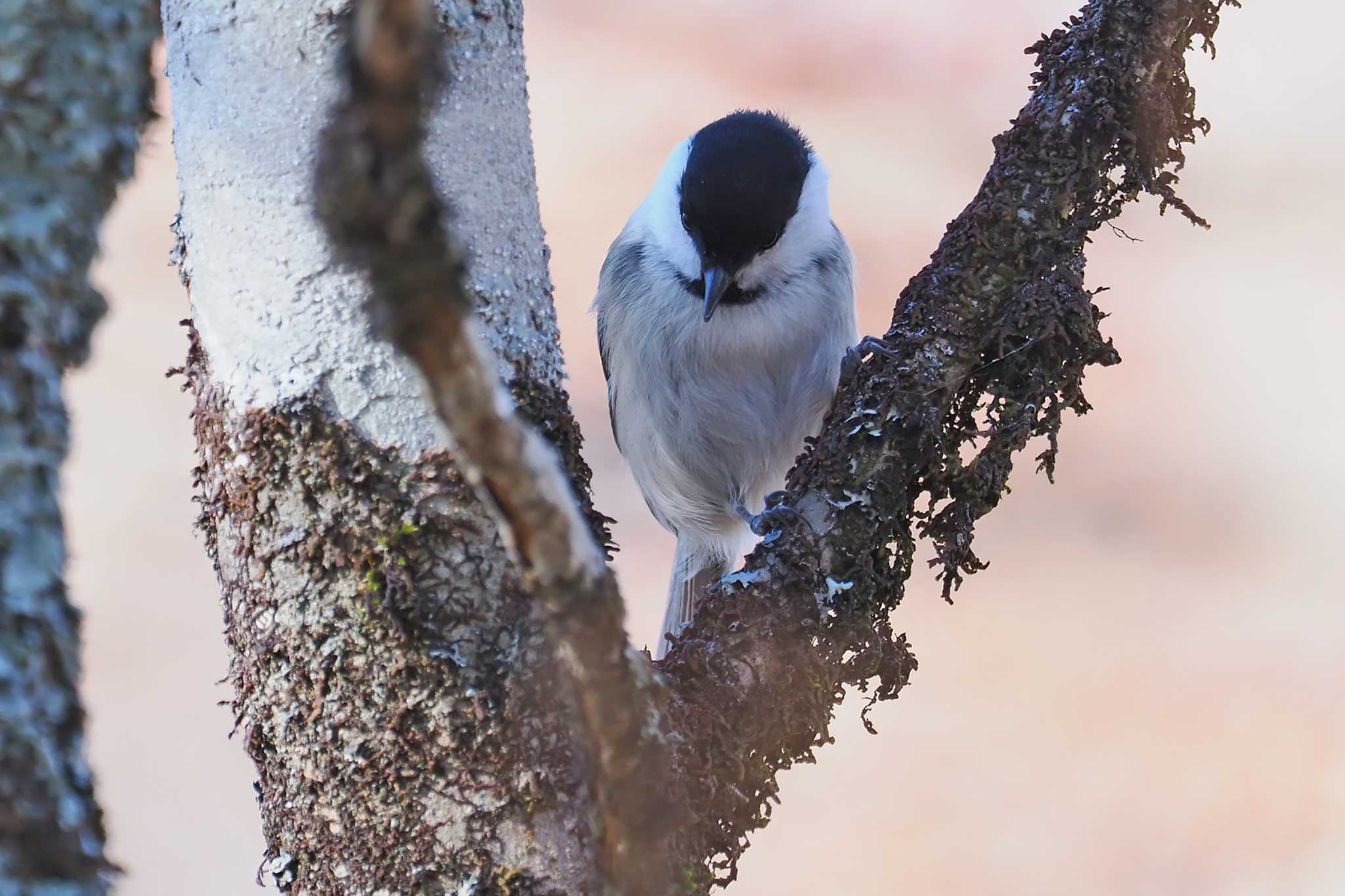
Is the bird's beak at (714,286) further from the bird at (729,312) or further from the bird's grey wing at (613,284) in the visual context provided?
the bird's grey wing at (613,284)

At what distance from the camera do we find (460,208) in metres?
1.11

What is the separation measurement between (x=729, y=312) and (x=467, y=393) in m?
1.54

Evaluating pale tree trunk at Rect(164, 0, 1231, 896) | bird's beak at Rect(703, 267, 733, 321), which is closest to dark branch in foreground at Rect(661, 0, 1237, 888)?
pale tree trunk at Rect(164, 0, 1231, 896)

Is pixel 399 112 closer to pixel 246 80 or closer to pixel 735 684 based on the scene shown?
pixel 246 80

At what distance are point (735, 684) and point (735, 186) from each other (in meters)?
0.94

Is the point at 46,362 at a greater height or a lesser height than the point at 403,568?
lesser

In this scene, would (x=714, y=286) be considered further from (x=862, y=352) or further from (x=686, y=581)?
(x=686, y=581)

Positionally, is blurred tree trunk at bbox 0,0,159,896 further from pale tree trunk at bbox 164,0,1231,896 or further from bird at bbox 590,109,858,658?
bird at bbox 590,109,858,658

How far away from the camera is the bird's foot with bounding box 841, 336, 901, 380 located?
1.39 metres

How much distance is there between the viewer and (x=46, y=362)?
597 mm

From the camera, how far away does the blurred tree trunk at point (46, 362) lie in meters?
0.57

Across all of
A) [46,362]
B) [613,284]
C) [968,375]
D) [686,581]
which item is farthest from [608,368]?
[46,362]

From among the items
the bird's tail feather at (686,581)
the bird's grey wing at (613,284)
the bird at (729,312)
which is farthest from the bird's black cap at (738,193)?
the bird's tail feather at (686,581)

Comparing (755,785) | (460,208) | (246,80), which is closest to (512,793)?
(755,785)
